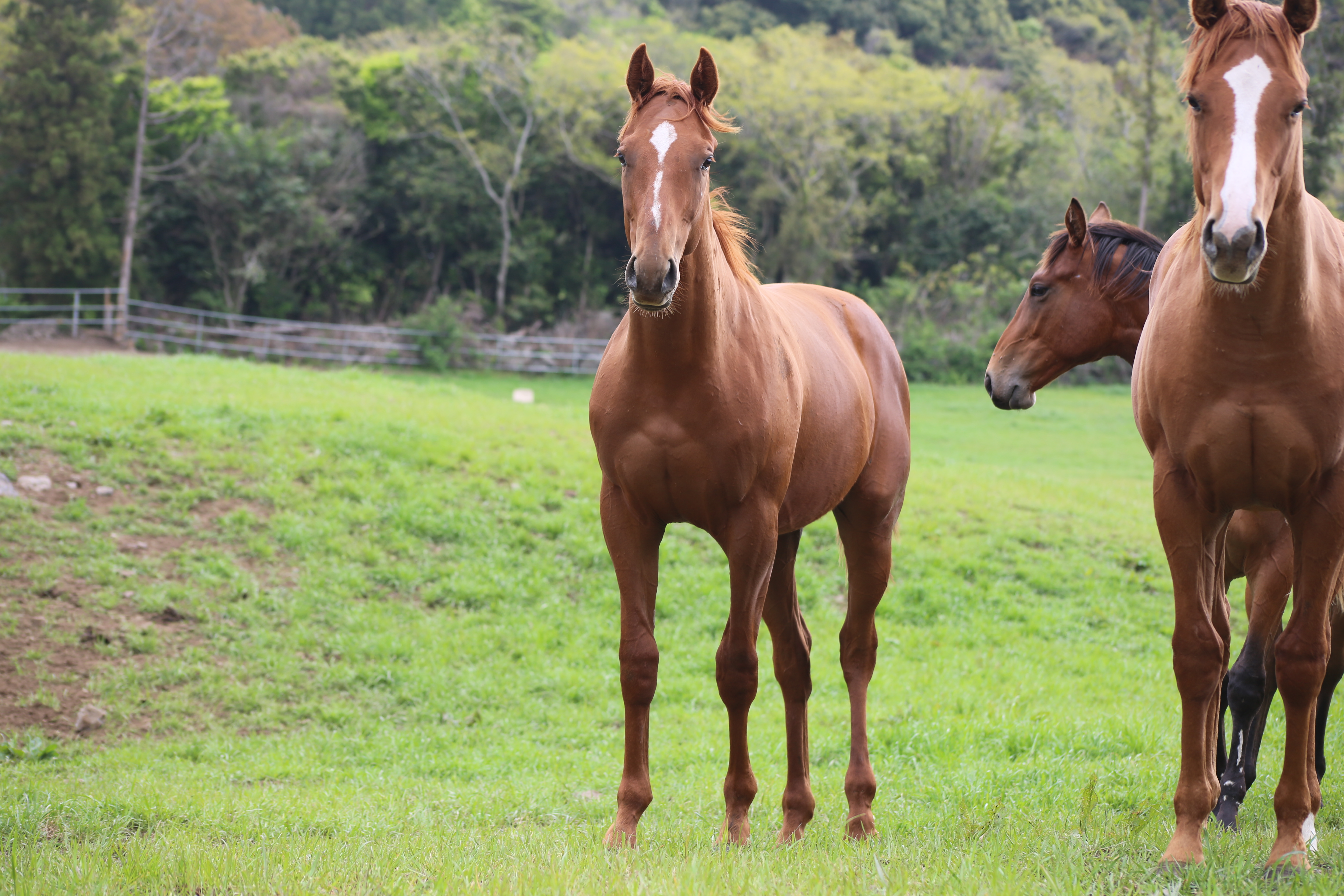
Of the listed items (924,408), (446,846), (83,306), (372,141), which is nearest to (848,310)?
(446,846)

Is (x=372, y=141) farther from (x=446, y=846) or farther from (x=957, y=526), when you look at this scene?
(x=446, y=846)

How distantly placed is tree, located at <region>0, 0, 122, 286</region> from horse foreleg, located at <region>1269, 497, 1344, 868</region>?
99.3 ft

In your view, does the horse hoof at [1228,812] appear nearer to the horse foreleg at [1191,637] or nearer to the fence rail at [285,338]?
the horse foreleg at [1191,637]

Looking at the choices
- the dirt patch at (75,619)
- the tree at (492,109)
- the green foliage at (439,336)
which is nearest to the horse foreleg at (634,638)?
the dirt patch at (75,619)

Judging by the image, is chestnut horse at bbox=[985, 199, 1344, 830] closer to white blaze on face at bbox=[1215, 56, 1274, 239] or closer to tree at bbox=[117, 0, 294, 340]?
white blaze on face at bbox=[1215, 56, 1274, 239]

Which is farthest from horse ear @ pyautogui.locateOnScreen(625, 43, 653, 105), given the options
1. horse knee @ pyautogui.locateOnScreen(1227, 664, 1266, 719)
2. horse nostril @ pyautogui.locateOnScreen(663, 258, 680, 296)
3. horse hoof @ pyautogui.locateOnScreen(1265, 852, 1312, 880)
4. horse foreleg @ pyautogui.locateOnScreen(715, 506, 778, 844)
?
horse knee @ pyautogui.locateOnScreen(1227, 664, 1266, 719)

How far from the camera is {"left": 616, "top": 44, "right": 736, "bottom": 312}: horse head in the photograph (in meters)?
3.39

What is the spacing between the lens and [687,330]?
3891 millimetres

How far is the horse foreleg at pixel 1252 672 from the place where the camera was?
4.59 m

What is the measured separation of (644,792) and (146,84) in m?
30.9

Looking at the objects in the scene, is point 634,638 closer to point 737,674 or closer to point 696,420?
point 737,674

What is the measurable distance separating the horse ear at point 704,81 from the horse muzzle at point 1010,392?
2.65 m

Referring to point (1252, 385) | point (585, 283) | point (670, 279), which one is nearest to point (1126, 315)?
point (1252, 385)

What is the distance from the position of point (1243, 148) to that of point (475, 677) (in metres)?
6.50
